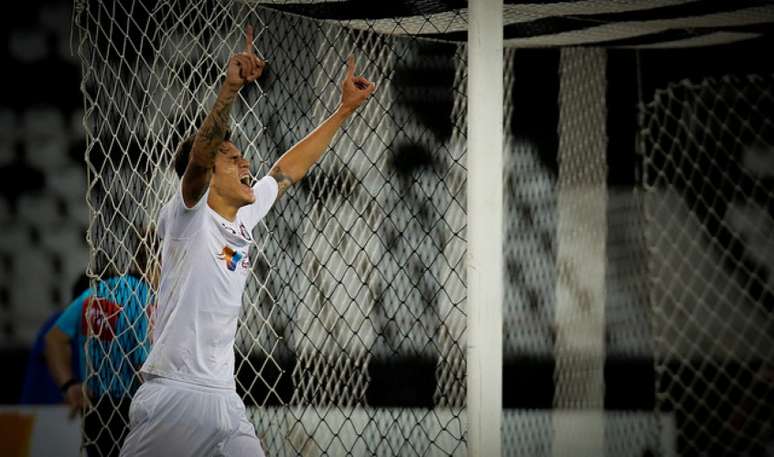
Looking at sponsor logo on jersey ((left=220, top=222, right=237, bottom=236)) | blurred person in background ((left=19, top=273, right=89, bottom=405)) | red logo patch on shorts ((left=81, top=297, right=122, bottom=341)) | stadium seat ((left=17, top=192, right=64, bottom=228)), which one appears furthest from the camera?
stadium seat ((left=17, top=192, right=64, bottom=228))

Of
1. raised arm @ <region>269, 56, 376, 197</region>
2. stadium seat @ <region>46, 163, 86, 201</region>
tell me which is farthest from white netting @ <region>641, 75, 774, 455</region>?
stadium seat @ <region>46, 163, 86, 201</region>

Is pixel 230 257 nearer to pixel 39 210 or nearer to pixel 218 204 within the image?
pixel 218 204

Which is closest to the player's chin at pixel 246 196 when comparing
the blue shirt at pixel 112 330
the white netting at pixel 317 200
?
the white netting at pixel 317 200

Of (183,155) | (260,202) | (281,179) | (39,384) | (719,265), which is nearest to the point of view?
(183,155)

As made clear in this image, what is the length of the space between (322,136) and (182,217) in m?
Result: 0.45

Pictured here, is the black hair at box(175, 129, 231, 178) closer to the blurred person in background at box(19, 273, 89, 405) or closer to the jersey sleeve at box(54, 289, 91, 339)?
the jersey sleeve at box(54, 289, 91, 339)

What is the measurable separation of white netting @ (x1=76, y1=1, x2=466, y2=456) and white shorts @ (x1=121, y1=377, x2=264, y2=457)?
1.43ft

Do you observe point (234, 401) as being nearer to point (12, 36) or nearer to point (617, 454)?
point (617, 454)

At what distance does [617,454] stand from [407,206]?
3.85ft

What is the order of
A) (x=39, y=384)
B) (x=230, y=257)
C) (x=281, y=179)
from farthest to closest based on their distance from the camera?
(x=39, y=384)
(x=281, y=179)
(x=230, y=257)

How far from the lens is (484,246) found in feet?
5.70

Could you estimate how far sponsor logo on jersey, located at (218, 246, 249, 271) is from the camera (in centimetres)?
198

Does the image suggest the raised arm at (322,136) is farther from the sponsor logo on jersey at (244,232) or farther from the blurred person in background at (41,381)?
the blurred person in background at (41,381)

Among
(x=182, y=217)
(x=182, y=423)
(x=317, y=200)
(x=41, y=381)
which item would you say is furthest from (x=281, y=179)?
(x=41, y=381)
